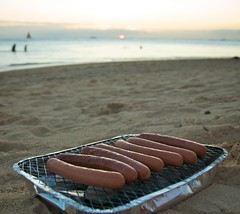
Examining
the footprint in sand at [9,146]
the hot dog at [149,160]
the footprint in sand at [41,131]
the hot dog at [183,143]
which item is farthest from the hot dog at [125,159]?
the footprint in sand at [41,131]

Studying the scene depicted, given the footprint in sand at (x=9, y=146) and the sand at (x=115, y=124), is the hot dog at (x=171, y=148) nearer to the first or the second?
the sand at (x=115, y=124)

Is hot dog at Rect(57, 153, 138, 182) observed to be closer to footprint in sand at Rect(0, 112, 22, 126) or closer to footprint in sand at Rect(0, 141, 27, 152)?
footprint in sand at Rect(0, 141, 27, 152)

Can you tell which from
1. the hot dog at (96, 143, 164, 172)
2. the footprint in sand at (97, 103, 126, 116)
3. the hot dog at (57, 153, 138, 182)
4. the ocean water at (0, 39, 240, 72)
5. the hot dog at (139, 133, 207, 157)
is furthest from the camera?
the ocean water at (0, 39, 240, 72)

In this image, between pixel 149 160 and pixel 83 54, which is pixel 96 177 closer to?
pixel 149 160

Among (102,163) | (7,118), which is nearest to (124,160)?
(102,163)

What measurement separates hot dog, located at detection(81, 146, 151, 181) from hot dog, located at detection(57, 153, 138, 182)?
71mm

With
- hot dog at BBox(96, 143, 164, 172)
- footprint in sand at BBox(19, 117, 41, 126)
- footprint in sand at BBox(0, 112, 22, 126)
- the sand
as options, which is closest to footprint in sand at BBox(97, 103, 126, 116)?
the sand

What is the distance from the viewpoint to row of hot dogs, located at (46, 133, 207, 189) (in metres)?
2.24

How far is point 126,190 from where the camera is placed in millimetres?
2379

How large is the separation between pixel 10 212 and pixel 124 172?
0.99 meters

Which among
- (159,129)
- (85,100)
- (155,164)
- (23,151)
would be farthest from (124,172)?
(85,100)

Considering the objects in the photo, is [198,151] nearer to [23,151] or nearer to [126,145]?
[126,145]

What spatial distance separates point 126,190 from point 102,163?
0.28 metres

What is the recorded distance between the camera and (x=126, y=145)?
9.51ft
